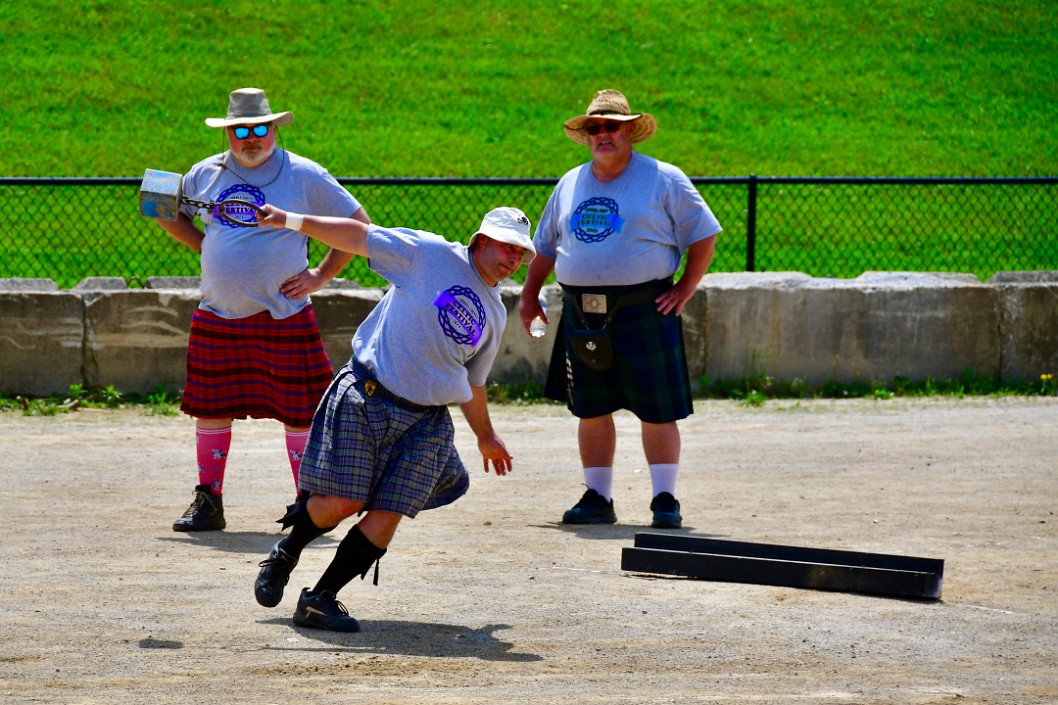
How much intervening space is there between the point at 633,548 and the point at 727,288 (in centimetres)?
474

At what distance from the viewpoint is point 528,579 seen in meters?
5.71

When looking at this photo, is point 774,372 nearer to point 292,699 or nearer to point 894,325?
point 894,325

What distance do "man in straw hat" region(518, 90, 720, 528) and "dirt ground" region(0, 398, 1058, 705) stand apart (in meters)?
0.52

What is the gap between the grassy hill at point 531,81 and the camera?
18703 mm

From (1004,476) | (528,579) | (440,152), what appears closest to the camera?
(528,579)

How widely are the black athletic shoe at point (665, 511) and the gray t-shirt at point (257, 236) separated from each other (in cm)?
192

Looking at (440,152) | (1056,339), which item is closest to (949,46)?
(440,152)

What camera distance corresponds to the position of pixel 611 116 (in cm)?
663

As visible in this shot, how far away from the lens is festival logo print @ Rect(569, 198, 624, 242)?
264 inches

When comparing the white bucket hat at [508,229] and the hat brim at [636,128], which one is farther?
the hat brim at [636,128]

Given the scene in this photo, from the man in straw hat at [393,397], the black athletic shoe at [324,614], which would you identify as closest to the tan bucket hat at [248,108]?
the man in straw hat at [393,397]

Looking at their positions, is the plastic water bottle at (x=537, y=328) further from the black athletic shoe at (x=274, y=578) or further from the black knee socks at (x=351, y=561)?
the black athletic shoe at (x=274, y=578)

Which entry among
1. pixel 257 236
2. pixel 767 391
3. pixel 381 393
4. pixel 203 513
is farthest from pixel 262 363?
pixel 767 391

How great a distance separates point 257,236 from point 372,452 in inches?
71.2
